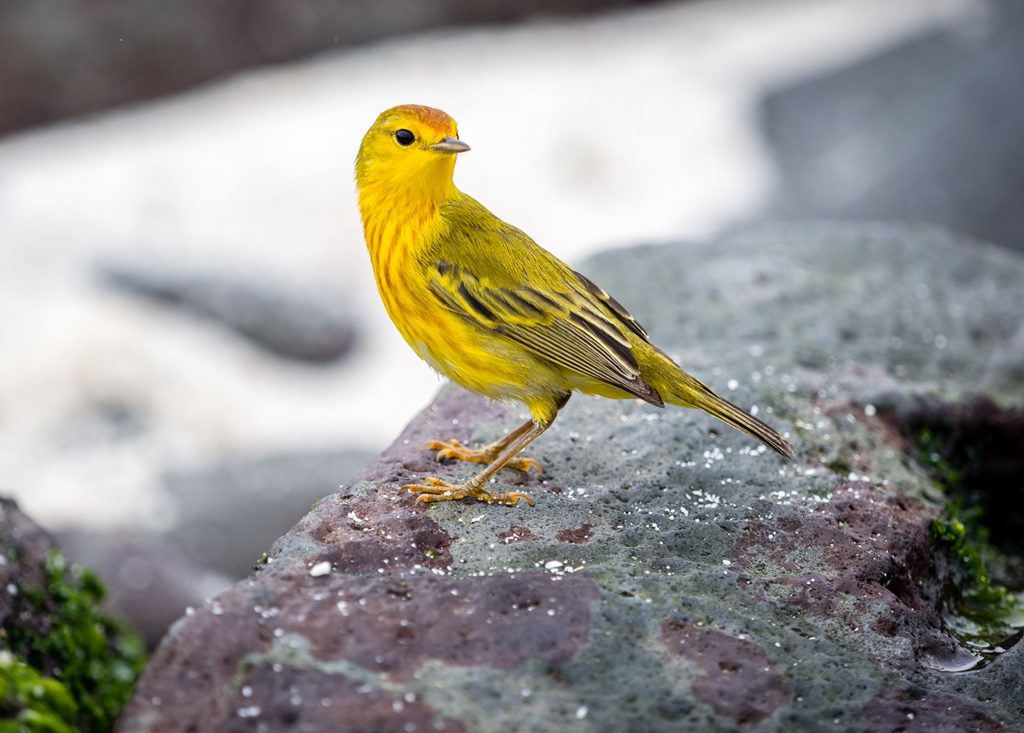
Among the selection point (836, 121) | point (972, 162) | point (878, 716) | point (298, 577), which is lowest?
point (878, 716)

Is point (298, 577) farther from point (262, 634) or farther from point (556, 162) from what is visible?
point (556, 162)

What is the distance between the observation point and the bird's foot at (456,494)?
417 cm

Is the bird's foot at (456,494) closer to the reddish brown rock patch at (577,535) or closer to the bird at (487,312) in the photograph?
the bird at (487,312)

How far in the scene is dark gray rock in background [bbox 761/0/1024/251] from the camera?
1077 centimetres

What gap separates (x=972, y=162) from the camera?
10977mm

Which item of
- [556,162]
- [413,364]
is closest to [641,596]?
[413,364]

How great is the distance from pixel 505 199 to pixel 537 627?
10.5 metres

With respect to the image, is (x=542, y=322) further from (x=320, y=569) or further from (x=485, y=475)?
(x=320, y=569)

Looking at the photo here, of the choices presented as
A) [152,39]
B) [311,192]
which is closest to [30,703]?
[311,192]

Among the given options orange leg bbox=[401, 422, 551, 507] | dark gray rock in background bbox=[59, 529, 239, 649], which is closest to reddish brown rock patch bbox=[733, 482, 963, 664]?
orange leg bbox=[401, 422, 551, 507]

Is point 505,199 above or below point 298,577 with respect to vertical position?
above

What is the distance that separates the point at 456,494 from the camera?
13.7ft

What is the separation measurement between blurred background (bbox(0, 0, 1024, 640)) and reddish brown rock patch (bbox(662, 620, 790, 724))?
13.1 ft

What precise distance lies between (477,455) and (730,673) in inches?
63.3
